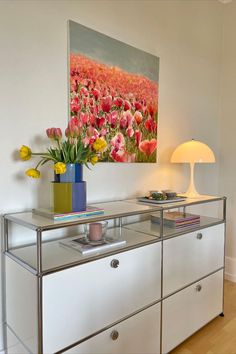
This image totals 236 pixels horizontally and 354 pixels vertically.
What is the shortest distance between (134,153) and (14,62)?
101cm

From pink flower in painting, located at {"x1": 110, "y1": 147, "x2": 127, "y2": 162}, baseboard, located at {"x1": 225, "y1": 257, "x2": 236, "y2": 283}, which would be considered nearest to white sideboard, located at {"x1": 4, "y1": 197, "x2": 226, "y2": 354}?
pink flower in painting, located at {"x1": 110, "y1": 147, "x2": 127, "y2": 162}

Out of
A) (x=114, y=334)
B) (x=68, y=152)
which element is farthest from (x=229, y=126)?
(x=114, y=334)

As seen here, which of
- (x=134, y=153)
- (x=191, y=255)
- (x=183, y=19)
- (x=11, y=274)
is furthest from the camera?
(x=183, y=19)

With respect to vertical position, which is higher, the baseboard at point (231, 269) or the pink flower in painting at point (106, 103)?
the pink flower in painting at point (106, 103)

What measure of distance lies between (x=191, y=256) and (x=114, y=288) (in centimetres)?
69

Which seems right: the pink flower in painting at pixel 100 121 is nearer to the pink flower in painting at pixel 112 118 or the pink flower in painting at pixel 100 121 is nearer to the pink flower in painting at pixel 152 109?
the pink flower in painting at pixel 112 118

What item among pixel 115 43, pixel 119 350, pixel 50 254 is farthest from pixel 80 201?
pixel 115 43

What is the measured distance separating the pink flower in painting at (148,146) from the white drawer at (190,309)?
1010 mm

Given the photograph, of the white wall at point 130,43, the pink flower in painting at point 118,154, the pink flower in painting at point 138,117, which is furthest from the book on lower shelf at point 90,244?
the pink flower in painting at point 138,117

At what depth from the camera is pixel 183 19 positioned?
2.48 m

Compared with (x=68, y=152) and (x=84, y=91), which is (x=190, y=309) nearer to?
(x=68, y=152)

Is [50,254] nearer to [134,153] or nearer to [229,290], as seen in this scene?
[134,153]

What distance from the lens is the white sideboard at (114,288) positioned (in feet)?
3.97

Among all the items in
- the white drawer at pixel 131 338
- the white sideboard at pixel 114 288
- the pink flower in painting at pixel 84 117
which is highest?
the pink flower in painting at pixel 84 117
